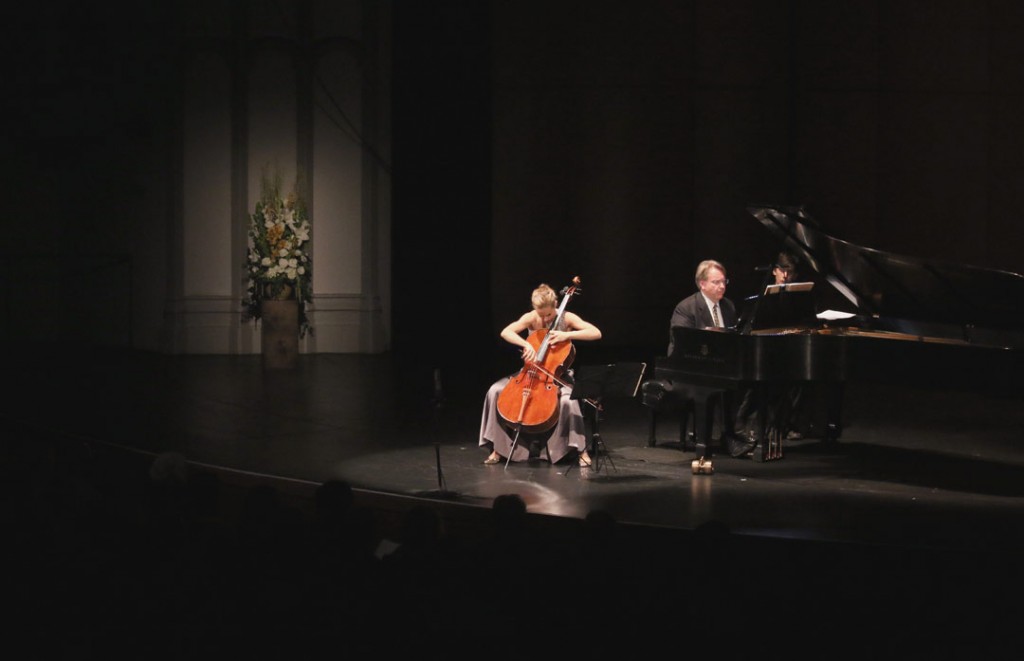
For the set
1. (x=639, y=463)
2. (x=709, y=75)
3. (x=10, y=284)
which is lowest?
(x=639, y=463)

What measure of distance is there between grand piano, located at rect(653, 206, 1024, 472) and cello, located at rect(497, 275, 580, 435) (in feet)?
2.49

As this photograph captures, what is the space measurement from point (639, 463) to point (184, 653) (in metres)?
5.10

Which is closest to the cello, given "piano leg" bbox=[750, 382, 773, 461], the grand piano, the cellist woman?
the cellist woman

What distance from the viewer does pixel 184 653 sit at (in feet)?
9.16

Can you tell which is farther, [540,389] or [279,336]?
[279,336]

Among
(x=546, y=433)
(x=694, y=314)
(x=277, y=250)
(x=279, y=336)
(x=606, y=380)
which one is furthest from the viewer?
(x=277, y=250)

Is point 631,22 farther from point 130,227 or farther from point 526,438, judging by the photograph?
point 526,438

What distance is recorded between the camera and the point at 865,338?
6.85 m

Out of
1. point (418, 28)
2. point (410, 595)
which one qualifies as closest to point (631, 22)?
point (418, 28)

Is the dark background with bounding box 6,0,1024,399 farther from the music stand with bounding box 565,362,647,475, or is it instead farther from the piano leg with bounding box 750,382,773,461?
the music stand with bounding box 565,362,647,475

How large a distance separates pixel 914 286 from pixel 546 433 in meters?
2.36

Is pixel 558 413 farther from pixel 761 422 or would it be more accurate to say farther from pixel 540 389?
pixel 761 422

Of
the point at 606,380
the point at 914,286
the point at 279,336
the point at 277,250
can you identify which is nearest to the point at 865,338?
the point at 914,286

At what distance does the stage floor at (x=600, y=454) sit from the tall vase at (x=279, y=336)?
39 centimetres
